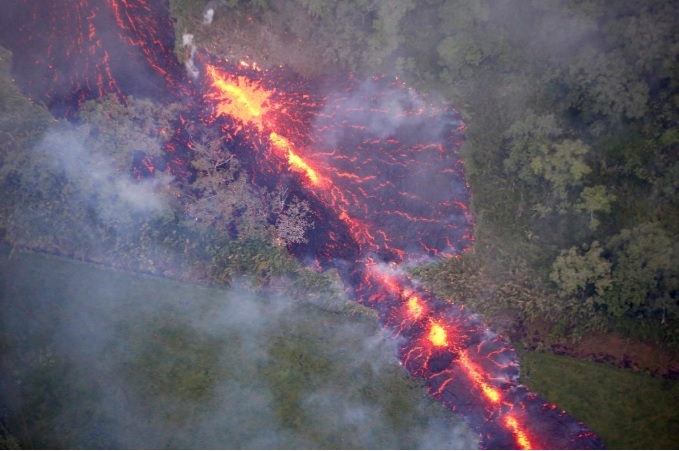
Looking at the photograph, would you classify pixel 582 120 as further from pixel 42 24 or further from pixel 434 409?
pixel 42 24

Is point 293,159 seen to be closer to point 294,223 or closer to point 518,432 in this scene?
point 294,223

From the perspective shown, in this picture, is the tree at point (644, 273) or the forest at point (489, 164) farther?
the forest at point (489, 164)

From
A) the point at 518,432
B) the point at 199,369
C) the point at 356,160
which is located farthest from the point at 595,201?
the point at 199,369

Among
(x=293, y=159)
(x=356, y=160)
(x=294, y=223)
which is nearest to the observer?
(x=294, y=223)

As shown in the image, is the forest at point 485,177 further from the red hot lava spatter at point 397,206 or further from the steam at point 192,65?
the red hot lava spatter at point 397,206

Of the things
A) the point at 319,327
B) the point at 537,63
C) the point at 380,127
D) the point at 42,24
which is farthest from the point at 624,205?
the point at 42,24

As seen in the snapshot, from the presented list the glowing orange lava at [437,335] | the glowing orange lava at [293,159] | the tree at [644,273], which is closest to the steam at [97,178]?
the glowing orange lava at [293,159]

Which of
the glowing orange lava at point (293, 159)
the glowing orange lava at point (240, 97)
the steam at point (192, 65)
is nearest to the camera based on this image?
the glowing orange lava at point (293, 159)
